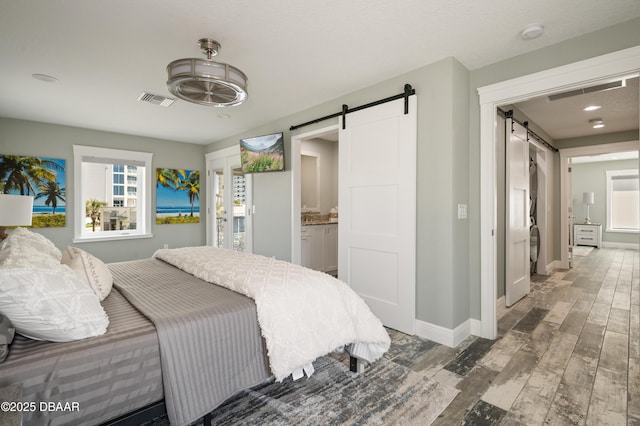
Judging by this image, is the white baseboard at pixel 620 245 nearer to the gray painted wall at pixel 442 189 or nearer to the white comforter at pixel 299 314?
the gray painted wall at pixel 442 189

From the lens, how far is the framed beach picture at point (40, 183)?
4.23 m

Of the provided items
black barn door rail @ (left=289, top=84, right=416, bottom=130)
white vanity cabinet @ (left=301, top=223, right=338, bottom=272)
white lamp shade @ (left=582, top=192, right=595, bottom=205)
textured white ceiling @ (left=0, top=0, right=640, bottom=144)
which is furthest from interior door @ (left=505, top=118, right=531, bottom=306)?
white lamp shade @ (left=582, top=192, right=595, bottom=205)

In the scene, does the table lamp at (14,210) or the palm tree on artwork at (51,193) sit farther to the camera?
the palm tree on artwork at (51,193)

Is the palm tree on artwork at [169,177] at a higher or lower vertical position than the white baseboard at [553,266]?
higher

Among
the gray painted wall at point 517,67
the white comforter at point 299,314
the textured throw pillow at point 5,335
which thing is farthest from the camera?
the gray painted wall at point 517,67

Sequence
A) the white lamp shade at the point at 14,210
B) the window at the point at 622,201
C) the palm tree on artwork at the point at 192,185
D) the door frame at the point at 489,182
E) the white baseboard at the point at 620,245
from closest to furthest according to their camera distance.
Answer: the white lamp shade at the point at 14,210, the door frame at the point at 489,182, the palm tree on artwork at the point at 192,185, the white baseboard at the point at 620,245, the window at the point at 622,201

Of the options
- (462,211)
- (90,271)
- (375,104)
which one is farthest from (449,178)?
(90,271)

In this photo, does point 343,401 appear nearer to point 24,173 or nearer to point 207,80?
point 207,80

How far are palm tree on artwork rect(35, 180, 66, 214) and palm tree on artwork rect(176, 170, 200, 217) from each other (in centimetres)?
174

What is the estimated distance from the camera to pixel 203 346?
1428 millimetres

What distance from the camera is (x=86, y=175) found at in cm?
498

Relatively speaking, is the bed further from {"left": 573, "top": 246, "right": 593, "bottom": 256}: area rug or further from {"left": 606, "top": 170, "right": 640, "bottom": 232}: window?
{"left": 606, "top": 170, "right": 640, "bottom": 232}: window

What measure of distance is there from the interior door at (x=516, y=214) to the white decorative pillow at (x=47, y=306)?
11.8 feet

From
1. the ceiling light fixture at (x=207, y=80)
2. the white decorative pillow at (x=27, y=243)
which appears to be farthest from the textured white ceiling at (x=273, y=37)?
the white decorative pillow at (x=27, y=243)
